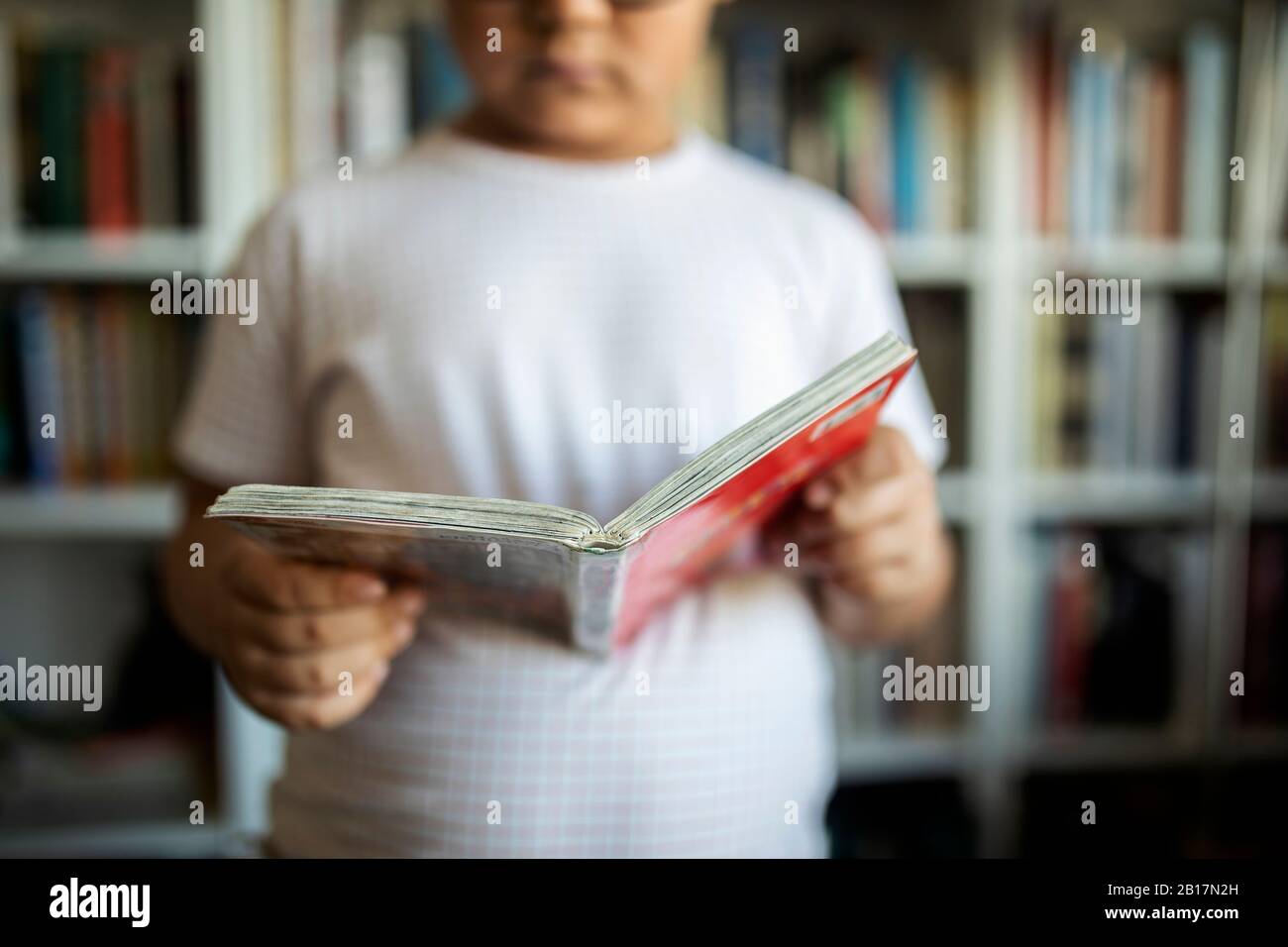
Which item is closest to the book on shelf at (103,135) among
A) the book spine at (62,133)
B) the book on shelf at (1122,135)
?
the book spine at (62,133)

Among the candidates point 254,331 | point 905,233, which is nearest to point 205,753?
point 254,331

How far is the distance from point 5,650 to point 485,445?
3.49 feet

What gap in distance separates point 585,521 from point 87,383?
962 millimetres

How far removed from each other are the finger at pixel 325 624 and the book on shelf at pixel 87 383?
2.50 feet

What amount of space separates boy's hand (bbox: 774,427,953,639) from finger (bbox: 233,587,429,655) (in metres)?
0.22

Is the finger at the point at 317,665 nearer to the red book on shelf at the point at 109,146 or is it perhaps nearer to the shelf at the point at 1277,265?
the red book on shelf at the point at 109,146

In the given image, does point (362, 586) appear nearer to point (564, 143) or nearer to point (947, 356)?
point (564, 143)

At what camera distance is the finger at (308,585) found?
17.5 inches

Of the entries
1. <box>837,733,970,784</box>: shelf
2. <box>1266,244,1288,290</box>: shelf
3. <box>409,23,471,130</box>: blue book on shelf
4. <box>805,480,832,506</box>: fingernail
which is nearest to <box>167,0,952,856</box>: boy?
<box>805,480,832,506</box>: fingernail

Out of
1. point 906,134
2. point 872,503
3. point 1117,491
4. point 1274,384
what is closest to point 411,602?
point 872,503

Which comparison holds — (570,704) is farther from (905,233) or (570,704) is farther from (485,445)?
(905,233)

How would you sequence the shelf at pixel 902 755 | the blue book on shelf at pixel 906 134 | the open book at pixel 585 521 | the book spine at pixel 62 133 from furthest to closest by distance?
1. the shelf at pixel 902 755
2. the blue book on shelf at pixel 906 134
3. the book spine at pixel 62 133
4. the open book at pixel 585 521

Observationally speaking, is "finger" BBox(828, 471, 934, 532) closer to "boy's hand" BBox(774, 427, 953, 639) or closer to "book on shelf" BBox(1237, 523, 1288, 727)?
"boy's hand" BBox(774, 427, 953, 639)

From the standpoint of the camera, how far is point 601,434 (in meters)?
0.56
